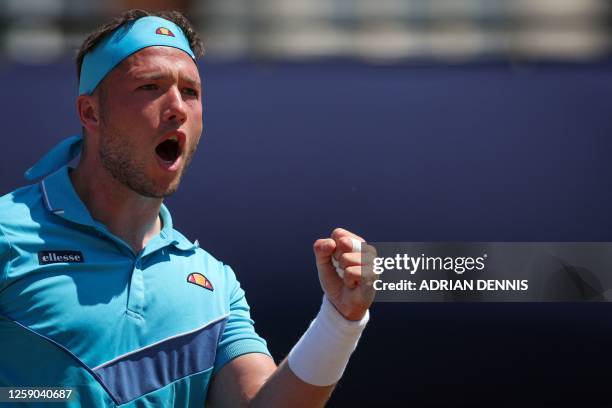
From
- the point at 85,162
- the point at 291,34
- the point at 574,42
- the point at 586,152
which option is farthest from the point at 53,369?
the point at 574,42

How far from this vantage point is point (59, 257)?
164 cm

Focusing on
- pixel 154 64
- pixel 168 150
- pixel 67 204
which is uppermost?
pixel 154 64

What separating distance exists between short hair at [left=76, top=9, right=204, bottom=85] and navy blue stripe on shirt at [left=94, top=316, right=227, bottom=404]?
0.55 meters

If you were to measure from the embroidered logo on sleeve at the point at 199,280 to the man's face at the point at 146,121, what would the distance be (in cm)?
16

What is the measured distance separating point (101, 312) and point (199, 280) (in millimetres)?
220

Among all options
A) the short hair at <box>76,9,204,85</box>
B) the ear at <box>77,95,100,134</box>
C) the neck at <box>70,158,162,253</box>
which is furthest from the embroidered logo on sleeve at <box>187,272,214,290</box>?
the short hair at <box>76,9,204,85</box>

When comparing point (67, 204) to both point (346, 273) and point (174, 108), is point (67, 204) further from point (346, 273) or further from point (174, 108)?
point (346, 273)

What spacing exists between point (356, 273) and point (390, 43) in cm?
201

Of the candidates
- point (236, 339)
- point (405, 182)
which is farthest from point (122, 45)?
point (405, 182)

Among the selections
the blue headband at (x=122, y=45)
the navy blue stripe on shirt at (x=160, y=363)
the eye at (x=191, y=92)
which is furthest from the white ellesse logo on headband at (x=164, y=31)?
the navy blue stripe on shirt at (x=160, y=363)

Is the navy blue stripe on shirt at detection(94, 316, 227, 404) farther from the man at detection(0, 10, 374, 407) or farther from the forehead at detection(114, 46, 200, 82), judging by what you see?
the forehead at detection(114, 46, 200, 82)

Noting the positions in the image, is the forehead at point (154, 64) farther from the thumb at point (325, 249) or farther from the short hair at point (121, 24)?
the thumb at point (325, 249)

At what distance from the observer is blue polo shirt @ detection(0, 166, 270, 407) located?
159 cm

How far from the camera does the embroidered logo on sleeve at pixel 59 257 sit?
64.0 inches
